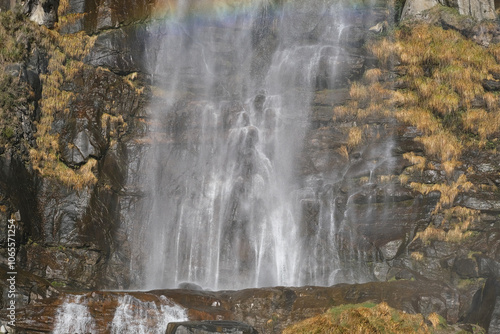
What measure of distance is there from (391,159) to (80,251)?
11.9 m

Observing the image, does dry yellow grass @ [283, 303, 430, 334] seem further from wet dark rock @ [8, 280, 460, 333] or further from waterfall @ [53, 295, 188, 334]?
waterfall @ [53, 295, 188, 334]

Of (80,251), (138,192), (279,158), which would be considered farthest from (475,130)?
(80,251)

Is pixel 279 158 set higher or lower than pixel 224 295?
higher

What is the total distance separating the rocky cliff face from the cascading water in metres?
0.54

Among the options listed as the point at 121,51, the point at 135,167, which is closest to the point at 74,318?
the point at 135,167

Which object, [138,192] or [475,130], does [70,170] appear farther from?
[475,130]

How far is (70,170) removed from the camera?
1750 centimetres

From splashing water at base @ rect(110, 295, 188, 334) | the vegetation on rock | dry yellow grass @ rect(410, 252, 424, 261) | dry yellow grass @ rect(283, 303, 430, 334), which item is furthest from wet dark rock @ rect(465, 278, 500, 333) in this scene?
splashing water at base @ rect(110, 295, 188, 334)

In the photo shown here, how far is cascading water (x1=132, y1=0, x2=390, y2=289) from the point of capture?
17797 mm

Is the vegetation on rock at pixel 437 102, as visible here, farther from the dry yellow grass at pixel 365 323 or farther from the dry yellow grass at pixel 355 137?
the dry yellow grass at pixel 365 323

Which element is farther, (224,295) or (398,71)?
(398,71)

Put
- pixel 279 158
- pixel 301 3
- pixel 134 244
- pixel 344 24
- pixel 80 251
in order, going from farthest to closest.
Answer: pixel 301 3 → pixel 344 24 → pixel 279 158 → pixel 134 244 → pixel 80 251

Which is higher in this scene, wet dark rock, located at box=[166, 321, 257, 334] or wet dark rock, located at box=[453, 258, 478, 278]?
wet dark rock, located at box=[453, 258, 478, 278]

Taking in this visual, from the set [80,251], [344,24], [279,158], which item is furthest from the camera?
[344,24]
